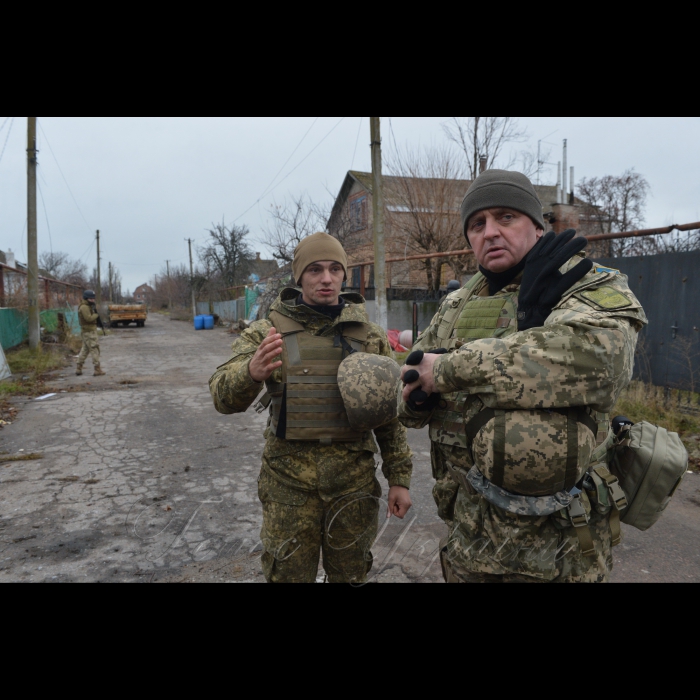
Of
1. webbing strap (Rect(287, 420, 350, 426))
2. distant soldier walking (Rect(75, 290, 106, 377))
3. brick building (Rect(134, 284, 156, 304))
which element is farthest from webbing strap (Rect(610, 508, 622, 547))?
brick building (Rect(134, 284, 156, 304))

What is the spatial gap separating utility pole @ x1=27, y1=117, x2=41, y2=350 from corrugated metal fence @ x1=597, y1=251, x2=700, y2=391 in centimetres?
1344

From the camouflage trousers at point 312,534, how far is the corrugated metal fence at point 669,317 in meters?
4.56

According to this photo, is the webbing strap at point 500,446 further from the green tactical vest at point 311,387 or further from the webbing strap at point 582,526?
the green tactical vest at point 311,387

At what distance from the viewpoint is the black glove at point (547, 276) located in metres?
1.40

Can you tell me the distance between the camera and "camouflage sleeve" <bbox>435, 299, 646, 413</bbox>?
4.14 ft

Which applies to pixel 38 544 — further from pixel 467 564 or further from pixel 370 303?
pixel 370 303

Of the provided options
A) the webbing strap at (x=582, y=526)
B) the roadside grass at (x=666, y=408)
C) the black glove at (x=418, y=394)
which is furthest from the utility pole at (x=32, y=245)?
the webbing strap at (x=582, y=526)

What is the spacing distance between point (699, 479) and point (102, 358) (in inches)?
532

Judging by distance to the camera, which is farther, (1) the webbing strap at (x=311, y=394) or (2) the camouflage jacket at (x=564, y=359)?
(1) the webbing strap at (x=311, y=394)

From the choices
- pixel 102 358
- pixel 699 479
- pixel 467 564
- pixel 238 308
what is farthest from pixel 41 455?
pixel 238 308

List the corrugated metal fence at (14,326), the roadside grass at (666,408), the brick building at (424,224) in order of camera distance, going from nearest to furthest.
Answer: the roadside grass at (666,408), the brick building at (424,224), the corrugated metal fence at (14,326)

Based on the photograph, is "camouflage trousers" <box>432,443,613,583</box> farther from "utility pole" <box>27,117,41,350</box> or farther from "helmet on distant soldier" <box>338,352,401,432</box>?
"utility pole" <box>27,117,41,350</box>

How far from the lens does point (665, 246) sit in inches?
240

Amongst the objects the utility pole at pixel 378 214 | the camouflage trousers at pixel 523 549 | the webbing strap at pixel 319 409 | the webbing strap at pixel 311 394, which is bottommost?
the camouflage trousers at pixel 523 549
